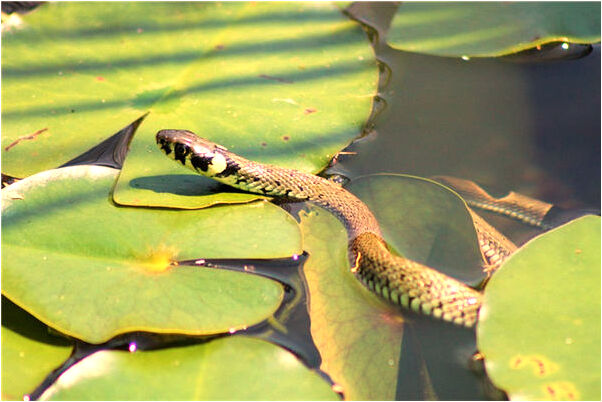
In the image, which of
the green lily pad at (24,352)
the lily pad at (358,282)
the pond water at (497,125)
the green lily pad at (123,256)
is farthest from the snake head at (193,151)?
the green lily pad at (24,352)

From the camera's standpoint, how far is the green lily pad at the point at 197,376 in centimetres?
192

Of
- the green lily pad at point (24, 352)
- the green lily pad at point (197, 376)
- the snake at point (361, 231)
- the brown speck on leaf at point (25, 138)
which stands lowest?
the green lily pad at point (24, 352)

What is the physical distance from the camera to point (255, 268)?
246 cm

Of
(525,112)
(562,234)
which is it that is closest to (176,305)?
(562,234)

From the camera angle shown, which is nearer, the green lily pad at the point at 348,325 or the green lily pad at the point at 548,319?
the green lily pad at the point at 548,319

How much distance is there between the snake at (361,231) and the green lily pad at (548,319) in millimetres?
243

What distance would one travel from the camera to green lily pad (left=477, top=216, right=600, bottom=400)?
188 cm

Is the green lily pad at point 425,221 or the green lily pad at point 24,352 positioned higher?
the green lily pad at point 425,221

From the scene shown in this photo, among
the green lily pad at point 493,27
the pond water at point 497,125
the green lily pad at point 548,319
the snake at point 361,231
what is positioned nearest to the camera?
the green lily pad at point 548,319

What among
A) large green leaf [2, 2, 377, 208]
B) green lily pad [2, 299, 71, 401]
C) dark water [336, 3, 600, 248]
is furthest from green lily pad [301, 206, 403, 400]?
green lily pad [2, 299, 71, 401]

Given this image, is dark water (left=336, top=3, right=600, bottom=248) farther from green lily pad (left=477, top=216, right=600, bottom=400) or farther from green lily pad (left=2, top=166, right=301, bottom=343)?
green lily pad (left=2, top=166, right=301, bottom=343)

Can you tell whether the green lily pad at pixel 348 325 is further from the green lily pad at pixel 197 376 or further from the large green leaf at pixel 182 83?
the large green leaf at pixel 182 83

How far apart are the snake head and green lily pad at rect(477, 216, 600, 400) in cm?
135

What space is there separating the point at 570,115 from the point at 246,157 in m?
1.74
